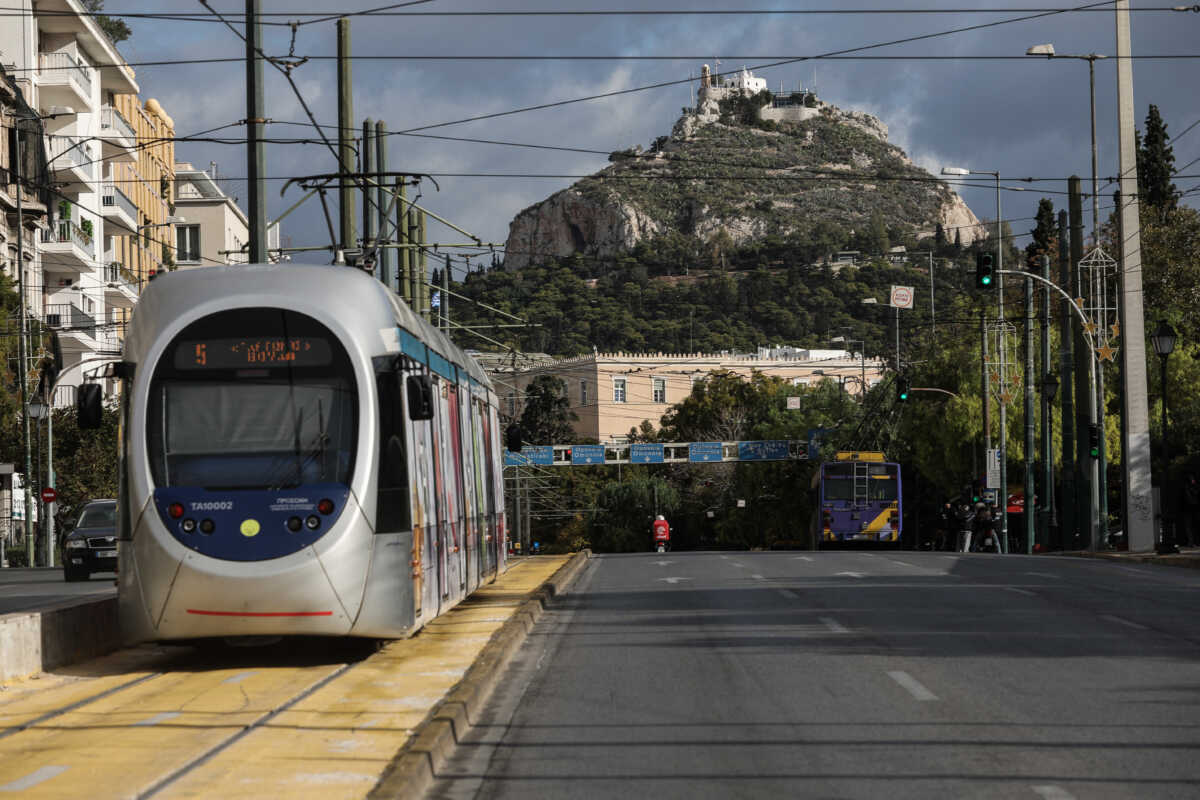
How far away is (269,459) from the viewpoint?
14.6 metres

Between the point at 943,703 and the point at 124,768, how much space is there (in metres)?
5.39

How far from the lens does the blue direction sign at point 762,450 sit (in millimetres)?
94938

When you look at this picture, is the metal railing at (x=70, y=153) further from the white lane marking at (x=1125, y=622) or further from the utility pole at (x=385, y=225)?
the white lane marking at (x=1125, y=622)

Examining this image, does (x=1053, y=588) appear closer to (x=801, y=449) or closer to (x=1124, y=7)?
(x=1124, y=7)

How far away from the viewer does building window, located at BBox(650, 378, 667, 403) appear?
14012 cm

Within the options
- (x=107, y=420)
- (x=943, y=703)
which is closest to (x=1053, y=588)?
(x=943, y=703)

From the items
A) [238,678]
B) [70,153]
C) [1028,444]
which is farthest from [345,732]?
[70,153]

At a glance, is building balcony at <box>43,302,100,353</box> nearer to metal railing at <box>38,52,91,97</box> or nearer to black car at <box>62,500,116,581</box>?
metal railing at <box>38,52,91,97</box>

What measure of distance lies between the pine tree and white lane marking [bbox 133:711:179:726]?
79748 millimetres

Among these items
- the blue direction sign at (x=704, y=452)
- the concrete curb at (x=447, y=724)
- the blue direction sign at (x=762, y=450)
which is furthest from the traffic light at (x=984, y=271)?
the blue direction sign at (x=704, y=452)

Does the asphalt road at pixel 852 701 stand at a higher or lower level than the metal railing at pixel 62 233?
lower

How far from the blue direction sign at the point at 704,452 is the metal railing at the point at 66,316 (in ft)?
135

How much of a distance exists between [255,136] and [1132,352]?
22936 mm

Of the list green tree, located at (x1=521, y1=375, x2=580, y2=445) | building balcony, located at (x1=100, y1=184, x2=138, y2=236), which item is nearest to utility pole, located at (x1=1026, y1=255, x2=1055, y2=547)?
building balcony, located at (x1=100, y1=184, x2=138, y2=236)
